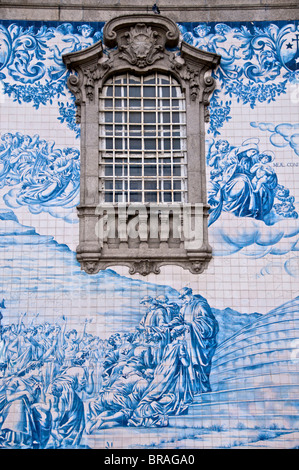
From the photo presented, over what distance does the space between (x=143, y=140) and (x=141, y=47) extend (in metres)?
1.69

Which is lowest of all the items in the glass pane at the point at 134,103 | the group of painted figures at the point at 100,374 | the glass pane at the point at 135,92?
the group of painted figures at the point at 100,374

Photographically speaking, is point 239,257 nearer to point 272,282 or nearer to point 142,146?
point 272,282

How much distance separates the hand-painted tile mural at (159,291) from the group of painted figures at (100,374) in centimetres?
2

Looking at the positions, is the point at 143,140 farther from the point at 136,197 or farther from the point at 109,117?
the point at 136,197

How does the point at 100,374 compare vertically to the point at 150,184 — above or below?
below

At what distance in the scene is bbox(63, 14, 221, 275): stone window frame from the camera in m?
12.4

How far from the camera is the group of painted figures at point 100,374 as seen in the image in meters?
11.6

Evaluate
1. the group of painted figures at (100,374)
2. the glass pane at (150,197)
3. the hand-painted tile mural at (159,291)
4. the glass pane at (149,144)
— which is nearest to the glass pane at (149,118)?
the glass pane at (149,144)

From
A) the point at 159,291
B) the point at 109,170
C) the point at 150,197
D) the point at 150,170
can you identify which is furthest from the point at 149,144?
the point at 159,291

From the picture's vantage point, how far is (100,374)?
11.8 m

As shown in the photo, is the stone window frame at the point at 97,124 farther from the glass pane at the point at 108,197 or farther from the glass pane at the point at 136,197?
the glass pane at the point at 136,197
